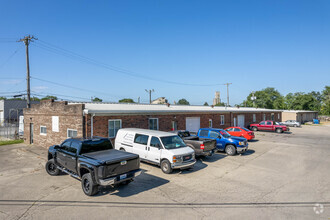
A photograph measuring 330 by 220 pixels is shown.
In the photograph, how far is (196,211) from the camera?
615 cm

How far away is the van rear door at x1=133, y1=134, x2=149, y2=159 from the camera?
1077 centimetres

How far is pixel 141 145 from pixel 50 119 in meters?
10.1

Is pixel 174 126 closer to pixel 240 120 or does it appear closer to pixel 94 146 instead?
pixel 94 146

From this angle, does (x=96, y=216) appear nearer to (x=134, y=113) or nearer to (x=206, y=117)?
(x=134, y=113)

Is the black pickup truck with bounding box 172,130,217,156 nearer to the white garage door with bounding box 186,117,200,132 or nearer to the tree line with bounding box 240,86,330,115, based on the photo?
the white garage door with bounding box 186,117,200,132

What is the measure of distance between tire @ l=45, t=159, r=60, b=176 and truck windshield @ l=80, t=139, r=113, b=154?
8.34ft

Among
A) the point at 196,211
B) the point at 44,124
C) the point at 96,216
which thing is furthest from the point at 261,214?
the point at 44,124

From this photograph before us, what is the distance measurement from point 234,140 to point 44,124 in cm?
1577

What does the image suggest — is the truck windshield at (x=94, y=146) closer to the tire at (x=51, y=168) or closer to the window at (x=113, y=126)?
the tire at (x=51, y=168)

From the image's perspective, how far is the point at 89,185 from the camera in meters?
7.16

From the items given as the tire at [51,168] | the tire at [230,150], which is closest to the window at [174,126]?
the tire at [230,150]

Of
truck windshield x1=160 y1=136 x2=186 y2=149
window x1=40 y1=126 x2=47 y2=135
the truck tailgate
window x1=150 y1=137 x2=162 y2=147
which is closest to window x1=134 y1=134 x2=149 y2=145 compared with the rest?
window x1=150 y1=137 x2=162 y2=147

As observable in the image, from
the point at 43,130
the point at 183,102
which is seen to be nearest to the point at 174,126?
the point at 43,130

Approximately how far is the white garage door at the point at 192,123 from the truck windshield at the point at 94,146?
13.4m
